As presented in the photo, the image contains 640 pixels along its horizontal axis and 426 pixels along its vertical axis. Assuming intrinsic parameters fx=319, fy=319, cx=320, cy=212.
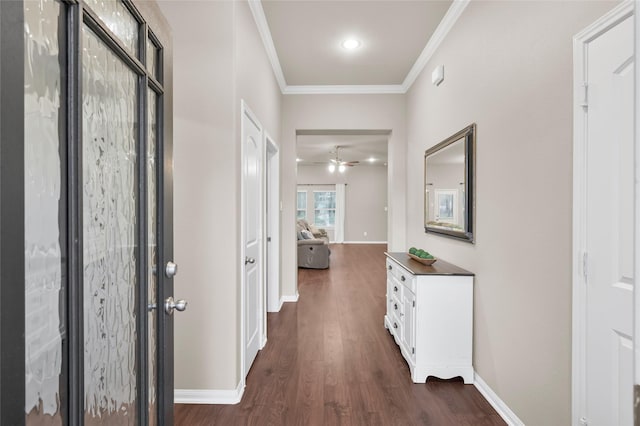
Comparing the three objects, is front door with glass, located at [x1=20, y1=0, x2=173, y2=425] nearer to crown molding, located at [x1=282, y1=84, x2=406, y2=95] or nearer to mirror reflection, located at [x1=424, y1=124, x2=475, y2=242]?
mirror reflection, located at [x1=424, y1=124, x2=475, y2=242]

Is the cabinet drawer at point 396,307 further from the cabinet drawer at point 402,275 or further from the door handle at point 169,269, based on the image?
the door handle at point 169,269

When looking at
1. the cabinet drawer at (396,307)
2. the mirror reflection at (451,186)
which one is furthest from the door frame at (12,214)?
the cabinet drawer at (396,307)

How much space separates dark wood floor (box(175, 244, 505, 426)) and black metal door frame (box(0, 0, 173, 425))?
101 cm

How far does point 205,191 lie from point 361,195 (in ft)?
30.2

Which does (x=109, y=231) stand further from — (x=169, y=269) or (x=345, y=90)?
(x=345, y=90)

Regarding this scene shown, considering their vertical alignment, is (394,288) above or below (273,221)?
below

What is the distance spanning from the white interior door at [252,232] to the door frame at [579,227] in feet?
6.19

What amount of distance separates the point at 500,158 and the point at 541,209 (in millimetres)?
504

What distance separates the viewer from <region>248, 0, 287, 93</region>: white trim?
8.30ft

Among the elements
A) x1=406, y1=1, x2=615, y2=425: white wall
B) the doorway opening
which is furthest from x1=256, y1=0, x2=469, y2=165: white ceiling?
the doorway opening

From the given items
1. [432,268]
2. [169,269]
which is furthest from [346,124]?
[169,269]

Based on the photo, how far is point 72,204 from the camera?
2.19 ft

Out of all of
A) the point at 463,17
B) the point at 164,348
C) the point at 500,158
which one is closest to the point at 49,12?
the point at 164,348

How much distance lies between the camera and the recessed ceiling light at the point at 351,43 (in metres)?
3.09
